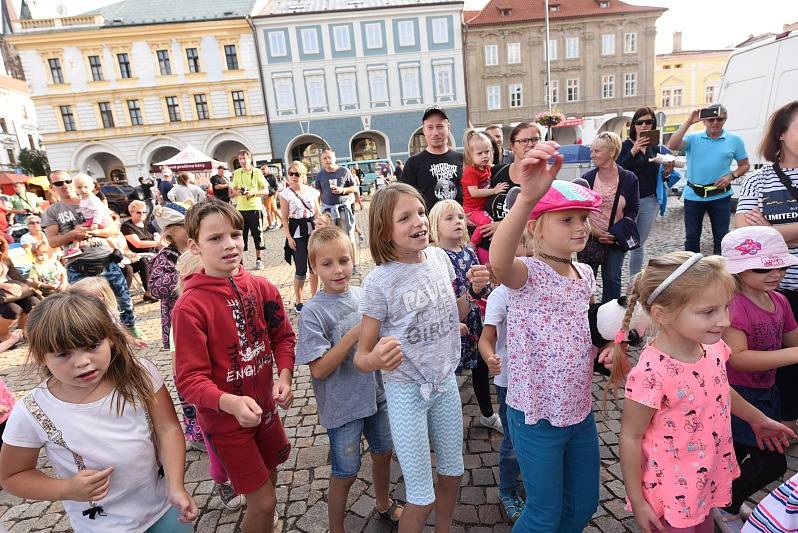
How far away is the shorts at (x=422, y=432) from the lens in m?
1.85

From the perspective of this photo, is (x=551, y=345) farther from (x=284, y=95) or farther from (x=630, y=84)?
(x=630, y=84)

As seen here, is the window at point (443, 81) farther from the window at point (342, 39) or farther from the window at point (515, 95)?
the window at point (342, 39)

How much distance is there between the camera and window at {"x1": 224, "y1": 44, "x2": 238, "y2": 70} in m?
30.4

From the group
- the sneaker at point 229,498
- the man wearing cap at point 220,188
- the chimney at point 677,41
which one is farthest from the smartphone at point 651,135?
the chimney at point 677,41

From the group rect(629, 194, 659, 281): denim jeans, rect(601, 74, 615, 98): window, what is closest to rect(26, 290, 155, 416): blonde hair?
rect(629, 194, 659, 281): denim jeans

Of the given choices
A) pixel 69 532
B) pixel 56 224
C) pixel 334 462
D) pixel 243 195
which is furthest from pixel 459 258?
pixel 243 195

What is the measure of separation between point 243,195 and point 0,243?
3.96 m

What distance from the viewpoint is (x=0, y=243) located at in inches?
184

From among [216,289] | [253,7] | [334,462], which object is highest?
[253,7]

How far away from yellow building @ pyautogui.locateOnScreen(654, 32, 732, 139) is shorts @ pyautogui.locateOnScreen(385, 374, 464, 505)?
42.9 metres

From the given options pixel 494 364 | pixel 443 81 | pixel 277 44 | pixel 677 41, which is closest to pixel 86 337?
pixel 494 364

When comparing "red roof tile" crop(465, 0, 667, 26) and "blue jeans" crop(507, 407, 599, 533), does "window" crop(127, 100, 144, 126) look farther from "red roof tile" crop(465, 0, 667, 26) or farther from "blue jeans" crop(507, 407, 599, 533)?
"blue jeans" crop(507, 407, 599, 533)

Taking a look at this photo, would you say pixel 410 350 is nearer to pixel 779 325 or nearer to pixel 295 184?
pixel 779 325

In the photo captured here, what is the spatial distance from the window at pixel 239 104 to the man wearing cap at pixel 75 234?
94.6 ft
